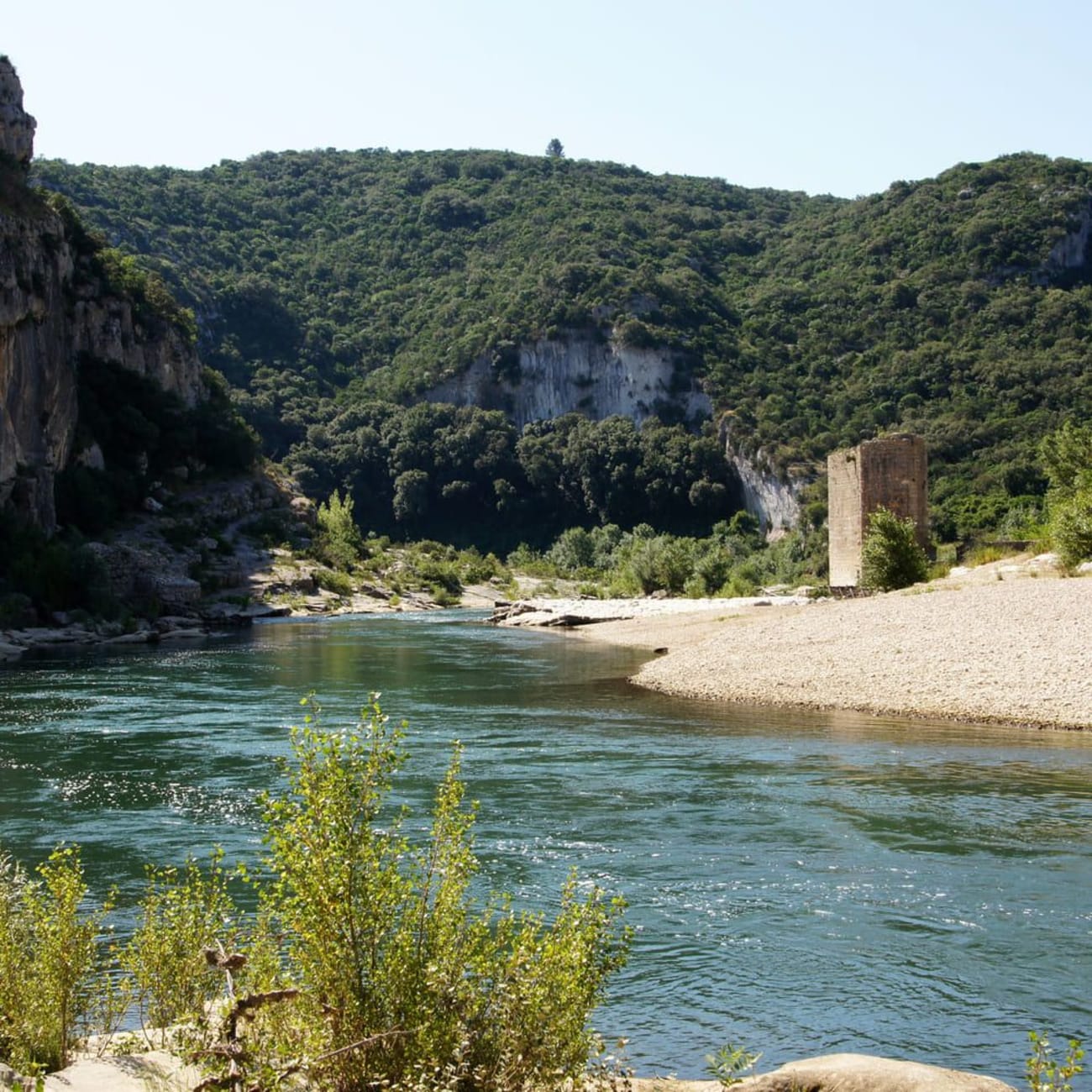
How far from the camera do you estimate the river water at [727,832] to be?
9.65 metres

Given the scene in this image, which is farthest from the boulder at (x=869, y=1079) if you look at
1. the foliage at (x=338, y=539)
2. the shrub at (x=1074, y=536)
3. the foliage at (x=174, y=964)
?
the foliage at (x=338, y=539)

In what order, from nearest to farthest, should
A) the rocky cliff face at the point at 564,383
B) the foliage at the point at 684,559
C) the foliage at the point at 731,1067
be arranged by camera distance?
1. the foliage at the point at 731,1067
2. the foliage at the point at 684,559
3. the rocky cliff face at the point at 564,383

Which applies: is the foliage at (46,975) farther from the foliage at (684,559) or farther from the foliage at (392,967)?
the foliage at (684,559)

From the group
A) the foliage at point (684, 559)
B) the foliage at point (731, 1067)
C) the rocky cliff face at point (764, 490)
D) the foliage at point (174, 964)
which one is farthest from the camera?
the rocky cliff face at point (764, 490)

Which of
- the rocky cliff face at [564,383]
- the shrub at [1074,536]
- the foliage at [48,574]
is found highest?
the rocky cliff face at [564,383]

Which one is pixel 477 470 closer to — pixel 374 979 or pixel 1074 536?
pixel 1074 536

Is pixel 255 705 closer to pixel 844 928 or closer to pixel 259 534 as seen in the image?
pixel 844 928

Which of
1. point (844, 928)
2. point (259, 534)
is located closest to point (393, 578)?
point (259, 534)

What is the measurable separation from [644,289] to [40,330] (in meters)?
88.5

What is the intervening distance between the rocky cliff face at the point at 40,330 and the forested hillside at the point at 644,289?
5184cm

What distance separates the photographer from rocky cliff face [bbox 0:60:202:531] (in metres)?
58.9

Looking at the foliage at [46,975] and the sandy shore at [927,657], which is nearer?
the foliage at [46,975]

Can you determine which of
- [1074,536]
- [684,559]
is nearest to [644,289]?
[684,559]

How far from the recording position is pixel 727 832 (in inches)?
599
